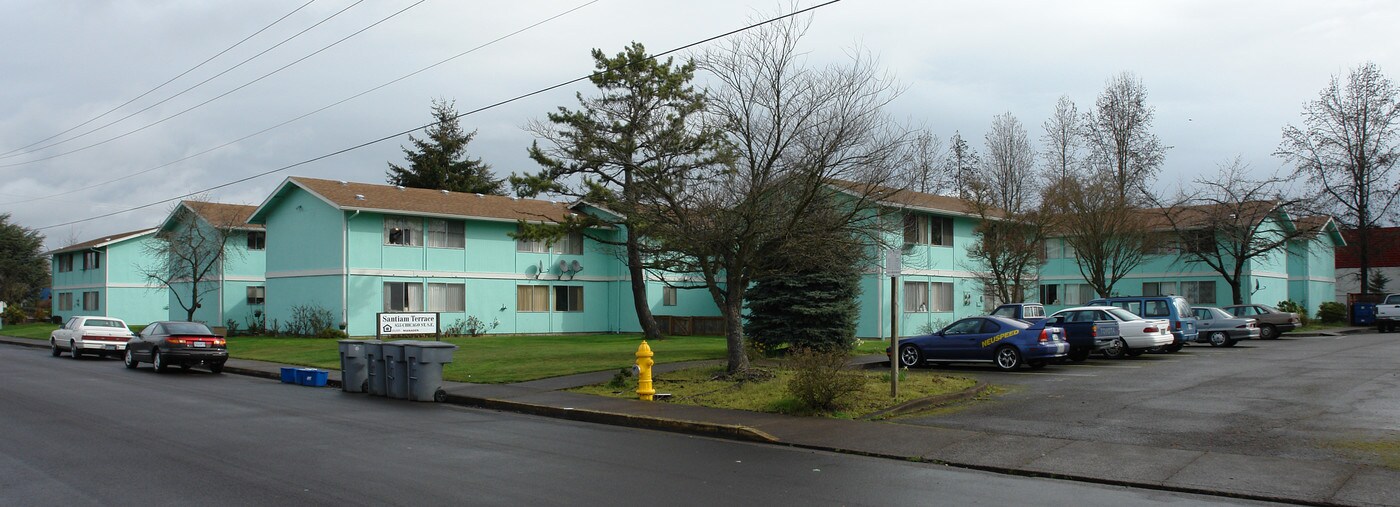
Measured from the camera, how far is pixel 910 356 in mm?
23172

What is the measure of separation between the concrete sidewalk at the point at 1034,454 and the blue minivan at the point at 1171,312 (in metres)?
17.0

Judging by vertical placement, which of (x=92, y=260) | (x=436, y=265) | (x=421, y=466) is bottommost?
(x=421, y=466)

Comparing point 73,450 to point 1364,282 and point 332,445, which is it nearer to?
point 332,445

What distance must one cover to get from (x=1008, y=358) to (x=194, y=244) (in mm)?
40502

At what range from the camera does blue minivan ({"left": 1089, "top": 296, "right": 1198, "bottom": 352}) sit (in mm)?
27328

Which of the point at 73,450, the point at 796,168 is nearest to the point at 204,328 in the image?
the point at 73,450

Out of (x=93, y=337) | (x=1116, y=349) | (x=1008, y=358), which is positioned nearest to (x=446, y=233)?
(x=93, y=337)

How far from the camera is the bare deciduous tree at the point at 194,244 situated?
4572 cm

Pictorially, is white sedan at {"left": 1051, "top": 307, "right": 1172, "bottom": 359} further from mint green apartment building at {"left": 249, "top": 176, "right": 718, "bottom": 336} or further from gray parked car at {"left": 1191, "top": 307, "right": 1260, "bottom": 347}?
mint green apartment building at {"left": 249, "top": 176, "right": 718, "bottom": 336}

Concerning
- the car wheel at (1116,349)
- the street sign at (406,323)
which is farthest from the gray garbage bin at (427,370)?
the car wheel at (1116,349)

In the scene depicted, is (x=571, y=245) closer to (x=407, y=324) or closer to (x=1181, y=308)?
(x=407, y=324)

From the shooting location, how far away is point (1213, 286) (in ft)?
Result: 149

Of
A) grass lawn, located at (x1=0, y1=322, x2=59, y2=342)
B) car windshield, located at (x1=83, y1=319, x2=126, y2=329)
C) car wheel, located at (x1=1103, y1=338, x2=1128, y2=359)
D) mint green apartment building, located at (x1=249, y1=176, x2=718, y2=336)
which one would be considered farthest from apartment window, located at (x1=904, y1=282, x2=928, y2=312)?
grass lawn, located at (x1=0, y1=322, x2=59, y2=342)

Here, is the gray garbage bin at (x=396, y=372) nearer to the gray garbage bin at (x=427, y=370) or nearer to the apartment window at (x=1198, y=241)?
the gray garbage bin at (x=427, y=370)
